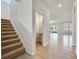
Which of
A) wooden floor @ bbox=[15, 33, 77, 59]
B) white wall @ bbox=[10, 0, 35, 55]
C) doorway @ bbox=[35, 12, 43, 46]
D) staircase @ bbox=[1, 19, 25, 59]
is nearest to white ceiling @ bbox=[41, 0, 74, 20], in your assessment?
doorway @ bbox=[35, 12, 43, 46]

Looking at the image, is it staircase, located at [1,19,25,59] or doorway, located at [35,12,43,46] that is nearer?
staircase, located at [1,19,25,59]

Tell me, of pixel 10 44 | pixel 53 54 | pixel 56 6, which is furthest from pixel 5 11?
pixel 56 6

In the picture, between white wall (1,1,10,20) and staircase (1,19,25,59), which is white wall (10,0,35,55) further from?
white wall (1,1,10,20)

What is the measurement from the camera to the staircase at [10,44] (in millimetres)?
4320

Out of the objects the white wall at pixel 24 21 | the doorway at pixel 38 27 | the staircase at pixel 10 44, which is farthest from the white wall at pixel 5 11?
the doorway at pixel 38 27

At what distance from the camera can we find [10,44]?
499cm

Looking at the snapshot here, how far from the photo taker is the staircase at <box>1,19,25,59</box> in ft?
14.2

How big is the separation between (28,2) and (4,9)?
8.42ft

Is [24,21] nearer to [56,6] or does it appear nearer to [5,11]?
[5,11]

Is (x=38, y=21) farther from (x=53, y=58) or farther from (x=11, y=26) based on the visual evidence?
(x=53, y=58)

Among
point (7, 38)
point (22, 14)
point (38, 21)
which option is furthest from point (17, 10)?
point (38, 21)

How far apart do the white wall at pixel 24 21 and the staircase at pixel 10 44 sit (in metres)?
0.25

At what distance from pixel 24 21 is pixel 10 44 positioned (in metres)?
1.29

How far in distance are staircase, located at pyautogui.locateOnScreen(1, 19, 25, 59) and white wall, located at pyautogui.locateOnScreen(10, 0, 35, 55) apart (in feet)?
0.82
